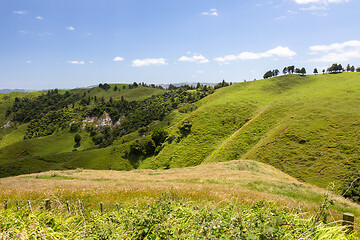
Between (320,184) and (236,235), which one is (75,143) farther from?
(236,235)

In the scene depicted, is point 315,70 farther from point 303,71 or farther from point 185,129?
point 185,129

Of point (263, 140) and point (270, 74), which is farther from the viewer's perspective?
point (270, 74)

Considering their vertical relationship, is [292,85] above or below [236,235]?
above

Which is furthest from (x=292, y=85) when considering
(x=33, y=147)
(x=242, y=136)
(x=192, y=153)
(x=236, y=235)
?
(x=33, y=147)

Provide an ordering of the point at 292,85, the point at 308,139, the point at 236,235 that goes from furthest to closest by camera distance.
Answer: the point at 292,85, the point at 308,139, the point at 236,235

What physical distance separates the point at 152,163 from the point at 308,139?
62335mm

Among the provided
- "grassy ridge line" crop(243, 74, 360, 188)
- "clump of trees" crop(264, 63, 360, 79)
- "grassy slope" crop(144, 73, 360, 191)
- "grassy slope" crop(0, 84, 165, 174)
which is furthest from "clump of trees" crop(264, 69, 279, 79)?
"grassy slope" crop(0, 84, 165, 174)

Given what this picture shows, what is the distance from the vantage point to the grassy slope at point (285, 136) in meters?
43.8

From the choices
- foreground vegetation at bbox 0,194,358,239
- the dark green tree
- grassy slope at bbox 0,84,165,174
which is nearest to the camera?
foreground vegetation at bbox 0,194,358,239

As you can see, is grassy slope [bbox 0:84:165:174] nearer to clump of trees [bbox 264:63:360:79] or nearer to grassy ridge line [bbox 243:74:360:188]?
grassy ridge line [bbox 243:74:360:188]

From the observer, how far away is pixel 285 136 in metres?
55.7

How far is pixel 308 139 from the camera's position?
170ft

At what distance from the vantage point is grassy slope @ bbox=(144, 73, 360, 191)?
144ft

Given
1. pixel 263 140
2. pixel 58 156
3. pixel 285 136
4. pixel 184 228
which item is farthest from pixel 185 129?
pixel 184 228
